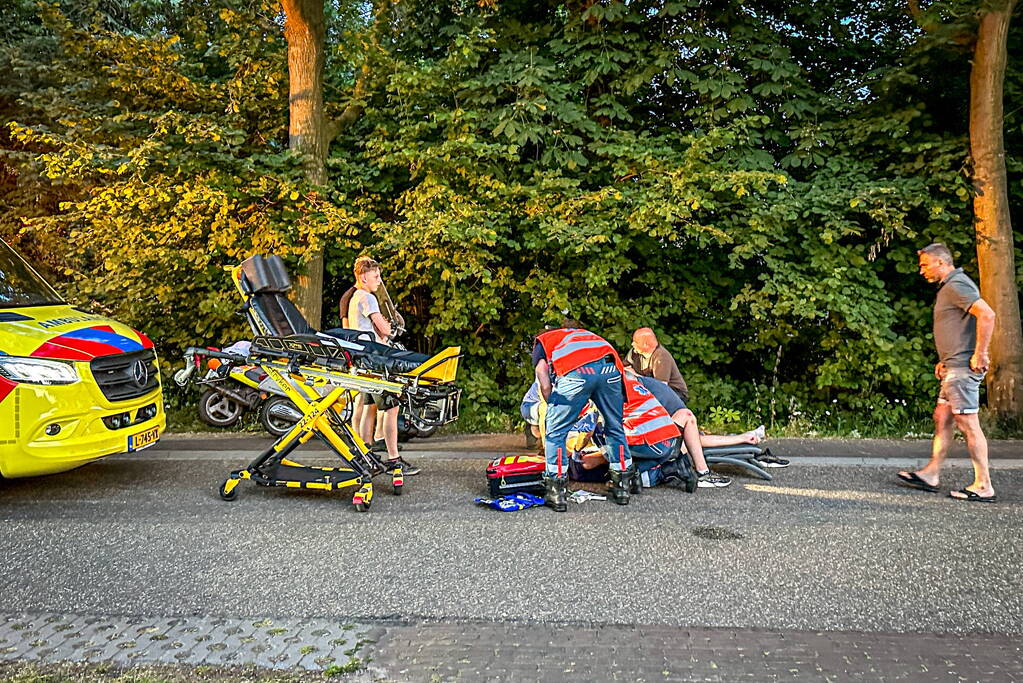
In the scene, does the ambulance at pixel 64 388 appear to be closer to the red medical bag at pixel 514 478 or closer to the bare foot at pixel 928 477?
the red medical bag at pixel 514 478

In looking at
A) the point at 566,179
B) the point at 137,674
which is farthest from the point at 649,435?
the point at 566,179

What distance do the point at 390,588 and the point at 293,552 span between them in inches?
37.2

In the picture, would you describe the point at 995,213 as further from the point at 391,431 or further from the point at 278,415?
the point at 278,415

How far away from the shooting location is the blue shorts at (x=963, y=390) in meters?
6.63

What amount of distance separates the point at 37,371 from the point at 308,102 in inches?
250

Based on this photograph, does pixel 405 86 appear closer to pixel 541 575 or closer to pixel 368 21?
pixel 368 21

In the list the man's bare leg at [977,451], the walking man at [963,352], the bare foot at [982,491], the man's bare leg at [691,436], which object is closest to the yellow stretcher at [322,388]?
→ the man's bare leg at [691,436]

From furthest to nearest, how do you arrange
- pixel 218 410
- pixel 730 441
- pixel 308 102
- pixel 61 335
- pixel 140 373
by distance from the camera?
pixel 308 102
pixel 218 410
pixel 730 441
pixel 140 373
pixel 61 335

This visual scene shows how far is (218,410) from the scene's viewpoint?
1080 cm

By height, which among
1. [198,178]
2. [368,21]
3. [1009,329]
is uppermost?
[368,21]

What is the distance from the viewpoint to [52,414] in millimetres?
6316

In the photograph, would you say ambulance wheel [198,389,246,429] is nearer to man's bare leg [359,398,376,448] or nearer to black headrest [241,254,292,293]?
man's bare leg [359,398,376,448]

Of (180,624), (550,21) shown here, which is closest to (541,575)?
(180,624)

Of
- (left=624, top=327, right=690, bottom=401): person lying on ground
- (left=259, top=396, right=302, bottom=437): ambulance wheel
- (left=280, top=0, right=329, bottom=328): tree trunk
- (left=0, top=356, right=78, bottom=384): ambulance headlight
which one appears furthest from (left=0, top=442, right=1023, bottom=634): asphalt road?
(left=280, top=0, right=329, bottom=328): tree trunk
